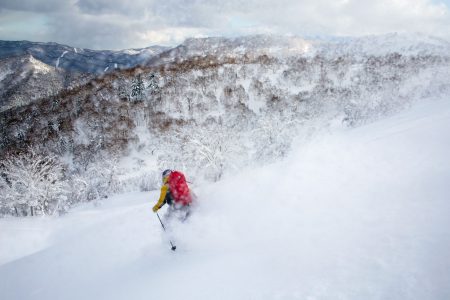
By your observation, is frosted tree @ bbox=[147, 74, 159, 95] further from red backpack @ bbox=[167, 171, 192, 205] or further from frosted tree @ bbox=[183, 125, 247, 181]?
red backpack @ bbox=[167, 171, 192, 205]

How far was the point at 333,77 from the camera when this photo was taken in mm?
41406

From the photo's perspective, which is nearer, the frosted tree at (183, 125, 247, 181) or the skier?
the skier

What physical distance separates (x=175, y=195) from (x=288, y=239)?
9.09 feet

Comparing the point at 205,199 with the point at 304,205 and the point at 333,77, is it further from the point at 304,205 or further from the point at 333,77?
the point at 333,77

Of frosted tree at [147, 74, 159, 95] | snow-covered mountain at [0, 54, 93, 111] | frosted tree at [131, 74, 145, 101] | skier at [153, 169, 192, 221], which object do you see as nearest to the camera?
skier at [153, 169, 192, 221]

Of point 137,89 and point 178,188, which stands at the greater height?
point 178,188

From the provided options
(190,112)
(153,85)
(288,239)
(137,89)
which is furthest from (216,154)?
(153,85)

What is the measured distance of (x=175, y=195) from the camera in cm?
747

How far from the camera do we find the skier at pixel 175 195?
7352mm

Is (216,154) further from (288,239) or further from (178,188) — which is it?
(288,239)

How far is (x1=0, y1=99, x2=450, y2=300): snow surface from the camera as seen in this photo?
4535 mm

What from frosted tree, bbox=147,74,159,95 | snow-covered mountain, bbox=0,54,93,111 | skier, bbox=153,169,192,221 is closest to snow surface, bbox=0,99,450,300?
skier, bbox=153,169,192,221

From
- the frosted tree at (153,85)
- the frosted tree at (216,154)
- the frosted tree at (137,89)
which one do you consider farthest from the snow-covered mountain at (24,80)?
the frosted tree at (216,154)

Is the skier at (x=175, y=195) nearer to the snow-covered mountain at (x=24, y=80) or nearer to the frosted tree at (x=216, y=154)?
the frosted tree at (x=216, y=154)
